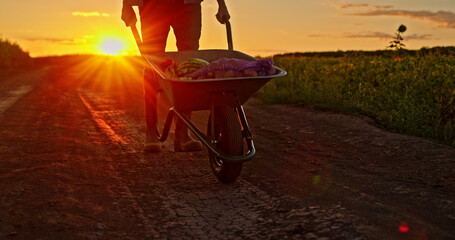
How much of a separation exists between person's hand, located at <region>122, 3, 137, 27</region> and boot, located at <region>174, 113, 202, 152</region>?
1046 millimetres

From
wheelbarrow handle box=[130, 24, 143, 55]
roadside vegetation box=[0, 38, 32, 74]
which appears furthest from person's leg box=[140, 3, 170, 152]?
roadside vegetation box=[0, 38, 32, 74]

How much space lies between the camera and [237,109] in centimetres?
433

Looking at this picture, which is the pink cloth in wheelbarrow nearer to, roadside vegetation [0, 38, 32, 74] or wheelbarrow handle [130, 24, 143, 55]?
wheelbarrow handle [130, 24, 143, 55]

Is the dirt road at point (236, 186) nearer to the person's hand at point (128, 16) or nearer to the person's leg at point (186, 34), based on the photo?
the person's leg at point (186, 34)

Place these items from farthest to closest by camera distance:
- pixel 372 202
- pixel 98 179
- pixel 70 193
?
1. pixel 98 179
2. pixel 70 193
3. pixel 372 202

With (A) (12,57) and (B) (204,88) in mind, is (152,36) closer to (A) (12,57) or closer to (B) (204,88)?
(B) (204,88)

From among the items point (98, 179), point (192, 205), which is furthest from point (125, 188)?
point (192, 205)

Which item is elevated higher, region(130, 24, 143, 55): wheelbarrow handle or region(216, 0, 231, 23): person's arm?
region(216, 0, 231, 23): person's arm

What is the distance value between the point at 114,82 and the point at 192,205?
10.2 meters

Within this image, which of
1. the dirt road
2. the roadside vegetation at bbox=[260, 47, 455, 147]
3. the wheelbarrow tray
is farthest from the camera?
the roadside vegetation at bbox=[260, 47, 455, 147]

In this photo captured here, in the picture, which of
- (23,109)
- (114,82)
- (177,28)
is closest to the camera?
(177,28)

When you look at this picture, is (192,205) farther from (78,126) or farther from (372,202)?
(78,126)

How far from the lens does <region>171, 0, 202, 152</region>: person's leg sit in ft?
17.7

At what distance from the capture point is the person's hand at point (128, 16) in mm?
5168
